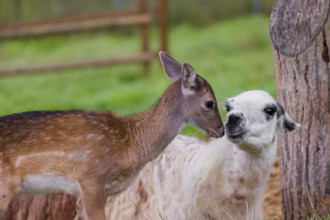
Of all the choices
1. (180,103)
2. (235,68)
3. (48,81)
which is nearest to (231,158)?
(180,103)

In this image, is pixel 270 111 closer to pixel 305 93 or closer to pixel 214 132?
pixel 305 93

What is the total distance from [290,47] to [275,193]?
8.11 ft

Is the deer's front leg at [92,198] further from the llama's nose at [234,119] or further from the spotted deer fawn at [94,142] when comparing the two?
the llama's nose at [234,119]

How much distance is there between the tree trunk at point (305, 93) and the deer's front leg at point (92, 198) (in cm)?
165

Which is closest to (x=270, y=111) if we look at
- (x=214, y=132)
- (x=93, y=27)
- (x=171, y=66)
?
(x=214, y=132)

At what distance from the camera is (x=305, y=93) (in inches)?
307

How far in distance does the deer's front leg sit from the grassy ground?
5.35 metres

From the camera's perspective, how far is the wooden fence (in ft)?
56.6

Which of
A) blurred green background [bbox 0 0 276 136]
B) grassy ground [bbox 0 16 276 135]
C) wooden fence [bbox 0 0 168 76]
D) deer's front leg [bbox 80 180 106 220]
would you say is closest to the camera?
deer's front leg [bbox 80 180 106 220]

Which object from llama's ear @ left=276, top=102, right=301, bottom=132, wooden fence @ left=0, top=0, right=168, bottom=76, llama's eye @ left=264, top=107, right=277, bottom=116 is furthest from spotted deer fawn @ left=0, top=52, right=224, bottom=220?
wooden fence @ left=0, top=0, right=168, bottom=76

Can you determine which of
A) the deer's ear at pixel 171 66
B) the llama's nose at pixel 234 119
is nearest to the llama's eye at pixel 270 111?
the llama's nose at pixel 234 119

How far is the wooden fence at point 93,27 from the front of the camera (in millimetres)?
17266

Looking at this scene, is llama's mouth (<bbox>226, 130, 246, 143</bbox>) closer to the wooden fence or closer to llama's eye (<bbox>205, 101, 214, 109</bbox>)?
llama's eye (<bbox>205, 101, 214, 109</bbox>)

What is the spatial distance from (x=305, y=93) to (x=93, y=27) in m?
10.3
